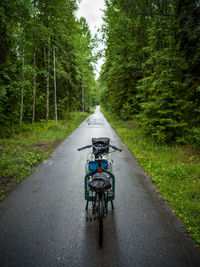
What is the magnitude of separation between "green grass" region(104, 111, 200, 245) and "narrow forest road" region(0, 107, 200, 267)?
24cm

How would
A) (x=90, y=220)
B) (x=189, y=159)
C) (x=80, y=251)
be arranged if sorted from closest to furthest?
(x=80, y=251), (x=90, y=220), (x=189, y=159)

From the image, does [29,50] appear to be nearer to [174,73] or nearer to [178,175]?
[174,73]

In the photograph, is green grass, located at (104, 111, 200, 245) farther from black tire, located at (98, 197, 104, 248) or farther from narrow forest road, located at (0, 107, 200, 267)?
black tire, located at (98, 197, 104, 248)

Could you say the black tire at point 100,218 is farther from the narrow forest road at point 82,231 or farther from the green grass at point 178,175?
the green grass at point 178,175

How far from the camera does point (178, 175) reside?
5.03 m

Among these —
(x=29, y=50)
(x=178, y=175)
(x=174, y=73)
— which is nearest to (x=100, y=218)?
(x=178, y=175)

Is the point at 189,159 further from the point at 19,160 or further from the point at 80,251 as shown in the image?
the point at 19,160

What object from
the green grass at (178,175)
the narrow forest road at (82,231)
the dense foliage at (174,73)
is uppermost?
the dense foliage at (174,73)

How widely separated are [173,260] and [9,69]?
1259cm

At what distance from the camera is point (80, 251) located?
8.17 ft

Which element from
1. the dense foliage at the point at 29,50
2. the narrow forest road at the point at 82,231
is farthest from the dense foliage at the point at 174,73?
the dense foliage at the point at 29,50

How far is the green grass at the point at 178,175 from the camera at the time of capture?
332cm

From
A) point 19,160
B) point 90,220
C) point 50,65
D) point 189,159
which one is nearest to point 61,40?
point 50,65

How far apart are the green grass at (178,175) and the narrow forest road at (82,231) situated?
9.4 inches
